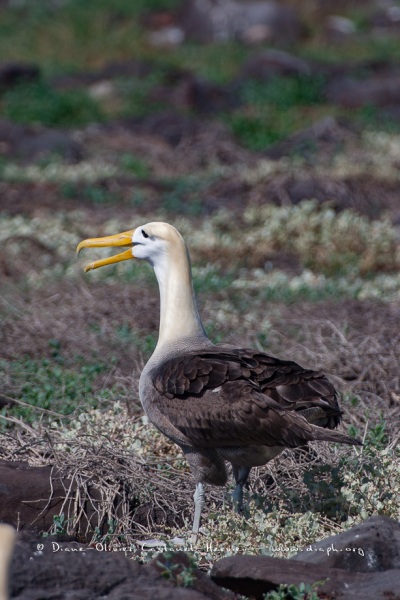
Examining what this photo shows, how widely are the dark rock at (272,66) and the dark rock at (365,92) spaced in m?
0.90

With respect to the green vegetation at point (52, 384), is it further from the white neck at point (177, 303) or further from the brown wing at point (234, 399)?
the brown wing at point (234, 399)

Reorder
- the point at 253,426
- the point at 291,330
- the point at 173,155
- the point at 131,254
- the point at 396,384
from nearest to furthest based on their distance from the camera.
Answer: the point at 253,426 → the point at 131,254 → the point at 396,384 → the point at 291,330 → the point at 173,155

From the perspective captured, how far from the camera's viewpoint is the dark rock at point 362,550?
3.96 meters

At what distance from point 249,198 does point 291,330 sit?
209 inches

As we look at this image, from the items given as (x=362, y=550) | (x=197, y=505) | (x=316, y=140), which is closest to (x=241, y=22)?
(x=316, y=140)

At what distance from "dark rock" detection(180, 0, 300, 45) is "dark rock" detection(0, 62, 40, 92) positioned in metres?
7.66

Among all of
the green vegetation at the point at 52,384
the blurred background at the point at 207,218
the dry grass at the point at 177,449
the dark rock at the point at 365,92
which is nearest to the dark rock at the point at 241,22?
the blurred background at the point at 207,218

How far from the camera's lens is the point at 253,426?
4633mm

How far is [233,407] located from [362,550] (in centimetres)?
93

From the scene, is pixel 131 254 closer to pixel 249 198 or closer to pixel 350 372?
pixel 350 372

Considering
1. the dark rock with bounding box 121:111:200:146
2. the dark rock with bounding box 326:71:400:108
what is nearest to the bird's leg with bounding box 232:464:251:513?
the dark rock with bounding box 121:111:200:146

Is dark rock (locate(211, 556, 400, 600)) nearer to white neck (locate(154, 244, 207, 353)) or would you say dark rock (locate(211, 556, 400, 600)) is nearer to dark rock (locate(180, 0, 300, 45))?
white neck (locate(154, 244, 207, 353))

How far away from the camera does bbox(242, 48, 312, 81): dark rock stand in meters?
22.6

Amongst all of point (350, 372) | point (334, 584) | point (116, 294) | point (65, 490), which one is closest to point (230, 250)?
point (116, 294)
